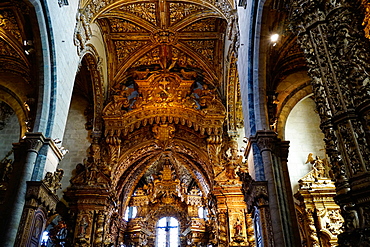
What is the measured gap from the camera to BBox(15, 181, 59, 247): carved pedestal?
219 inches

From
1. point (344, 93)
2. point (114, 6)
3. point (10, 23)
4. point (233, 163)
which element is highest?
point (114, 6)

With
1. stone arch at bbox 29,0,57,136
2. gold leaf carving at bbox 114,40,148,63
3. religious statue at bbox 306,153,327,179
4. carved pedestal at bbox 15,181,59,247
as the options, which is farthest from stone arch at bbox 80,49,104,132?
religious statue at bbox 306,153,327,179

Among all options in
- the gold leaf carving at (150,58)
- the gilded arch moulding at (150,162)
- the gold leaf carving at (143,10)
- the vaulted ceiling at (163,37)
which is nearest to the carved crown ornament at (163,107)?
the gold leaf carving at (150,58)

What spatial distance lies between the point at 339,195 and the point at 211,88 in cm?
976

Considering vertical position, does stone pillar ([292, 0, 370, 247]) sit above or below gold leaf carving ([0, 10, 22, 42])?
below

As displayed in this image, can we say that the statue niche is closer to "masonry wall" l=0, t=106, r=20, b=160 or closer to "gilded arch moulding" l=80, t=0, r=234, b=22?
"masonry wall" l=0, t=106, r=20, b=160

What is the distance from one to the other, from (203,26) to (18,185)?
8053mm

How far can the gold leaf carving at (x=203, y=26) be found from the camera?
11.4m

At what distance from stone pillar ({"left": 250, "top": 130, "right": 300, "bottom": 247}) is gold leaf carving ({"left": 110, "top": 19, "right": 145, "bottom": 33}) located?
6832 mm

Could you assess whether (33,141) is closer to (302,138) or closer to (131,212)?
(302,138)

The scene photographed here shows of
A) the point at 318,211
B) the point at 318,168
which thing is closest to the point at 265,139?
the point at 318,211

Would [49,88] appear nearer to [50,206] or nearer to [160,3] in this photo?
[50,206]

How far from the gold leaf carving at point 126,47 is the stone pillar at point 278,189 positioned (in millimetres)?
7165

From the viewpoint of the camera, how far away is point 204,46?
1217 centimetres
